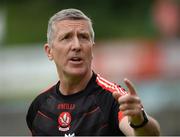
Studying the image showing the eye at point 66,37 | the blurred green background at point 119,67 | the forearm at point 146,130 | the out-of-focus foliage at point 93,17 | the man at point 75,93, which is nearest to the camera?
the forearm at point 146,130

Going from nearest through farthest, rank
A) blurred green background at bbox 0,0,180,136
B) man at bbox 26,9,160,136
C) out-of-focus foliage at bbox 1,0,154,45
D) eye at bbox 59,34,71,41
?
man at bbox 26,9,160,136
eye at bbox 59,34,71,41
blurred green background at bbox 0,0,180,136
out-of-focus foliage at bbox 1,0,154,45

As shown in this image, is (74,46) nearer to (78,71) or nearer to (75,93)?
(78,71)

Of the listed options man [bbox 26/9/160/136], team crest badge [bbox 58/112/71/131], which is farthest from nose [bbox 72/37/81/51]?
team crest badge [bbox 58/112/71/131]

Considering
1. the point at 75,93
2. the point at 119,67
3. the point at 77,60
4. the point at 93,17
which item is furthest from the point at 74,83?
the point at 93,17

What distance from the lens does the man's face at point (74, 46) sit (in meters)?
6.39

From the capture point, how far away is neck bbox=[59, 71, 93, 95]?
6.53 meters

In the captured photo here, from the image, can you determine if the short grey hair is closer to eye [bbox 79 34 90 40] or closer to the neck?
eye [bbox 79 34 90 40]

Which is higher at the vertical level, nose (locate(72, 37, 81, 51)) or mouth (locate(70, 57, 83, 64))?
nose (locate(72, 37, 81, 51))

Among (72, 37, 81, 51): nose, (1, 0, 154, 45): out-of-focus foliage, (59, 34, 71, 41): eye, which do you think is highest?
(59, 34, 71, 41): eye

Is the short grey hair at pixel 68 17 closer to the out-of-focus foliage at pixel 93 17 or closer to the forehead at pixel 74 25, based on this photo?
the forehead at pixel 74 25

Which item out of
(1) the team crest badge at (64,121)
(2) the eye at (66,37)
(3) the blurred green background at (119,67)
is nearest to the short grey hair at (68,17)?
(2) the eye at (66,37)

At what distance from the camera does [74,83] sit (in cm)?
657

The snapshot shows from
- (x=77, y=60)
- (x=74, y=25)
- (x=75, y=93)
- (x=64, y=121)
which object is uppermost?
(x=74, y=25)

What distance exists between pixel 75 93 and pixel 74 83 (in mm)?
82
